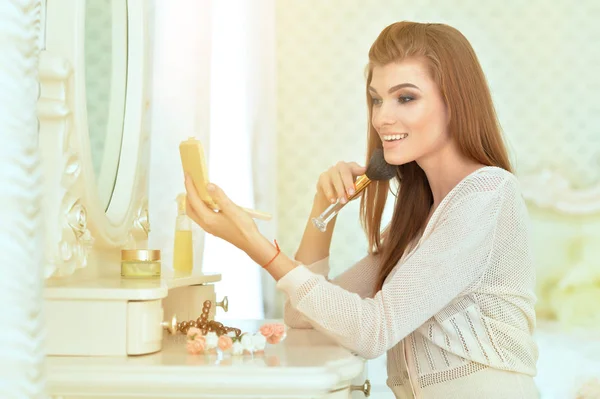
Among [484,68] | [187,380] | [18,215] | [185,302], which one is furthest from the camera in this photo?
[484,68]

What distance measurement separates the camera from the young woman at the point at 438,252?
1.06m

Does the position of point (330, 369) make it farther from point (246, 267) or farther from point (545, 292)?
point (545, 292)

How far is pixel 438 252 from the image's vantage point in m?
1.08

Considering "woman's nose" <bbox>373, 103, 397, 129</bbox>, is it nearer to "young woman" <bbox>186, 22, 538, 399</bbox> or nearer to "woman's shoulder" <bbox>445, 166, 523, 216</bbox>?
"young woman" <bbox>186, 22, 538, 399</bbox>

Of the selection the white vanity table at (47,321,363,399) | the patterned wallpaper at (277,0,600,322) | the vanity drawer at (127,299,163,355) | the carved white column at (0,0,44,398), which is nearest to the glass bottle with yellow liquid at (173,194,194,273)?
the vanity drawer at (127,299,163,355)

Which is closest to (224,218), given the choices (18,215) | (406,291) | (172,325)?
(172,325)

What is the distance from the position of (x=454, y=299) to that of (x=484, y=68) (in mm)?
1746

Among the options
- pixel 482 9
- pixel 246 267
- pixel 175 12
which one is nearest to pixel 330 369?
pixel 175 12

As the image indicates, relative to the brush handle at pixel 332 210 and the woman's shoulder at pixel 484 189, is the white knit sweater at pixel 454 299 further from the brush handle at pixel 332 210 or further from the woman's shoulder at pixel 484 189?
the brush handle at pixel 332 210

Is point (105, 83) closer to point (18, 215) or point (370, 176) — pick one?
point (370, 176)

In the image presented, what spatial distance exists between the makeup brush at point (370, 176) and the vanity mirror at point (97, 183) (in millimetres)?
247

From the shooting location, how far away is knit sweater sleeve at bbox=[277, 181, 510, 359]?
1047 mm

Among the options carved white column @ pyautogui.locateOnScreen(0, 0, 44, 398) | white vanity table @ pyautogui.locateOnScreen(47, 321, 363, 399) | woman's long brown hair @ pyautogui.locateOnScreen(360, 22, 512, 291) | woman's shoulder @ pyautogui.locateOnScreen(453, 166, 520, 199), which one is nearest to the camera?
carved white column @ pyautogui.locateOnScreen(0, 0, 44, 398)

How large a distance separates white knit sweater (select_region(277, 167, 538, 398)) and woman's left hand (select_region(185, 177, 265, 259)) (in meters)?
0.08
